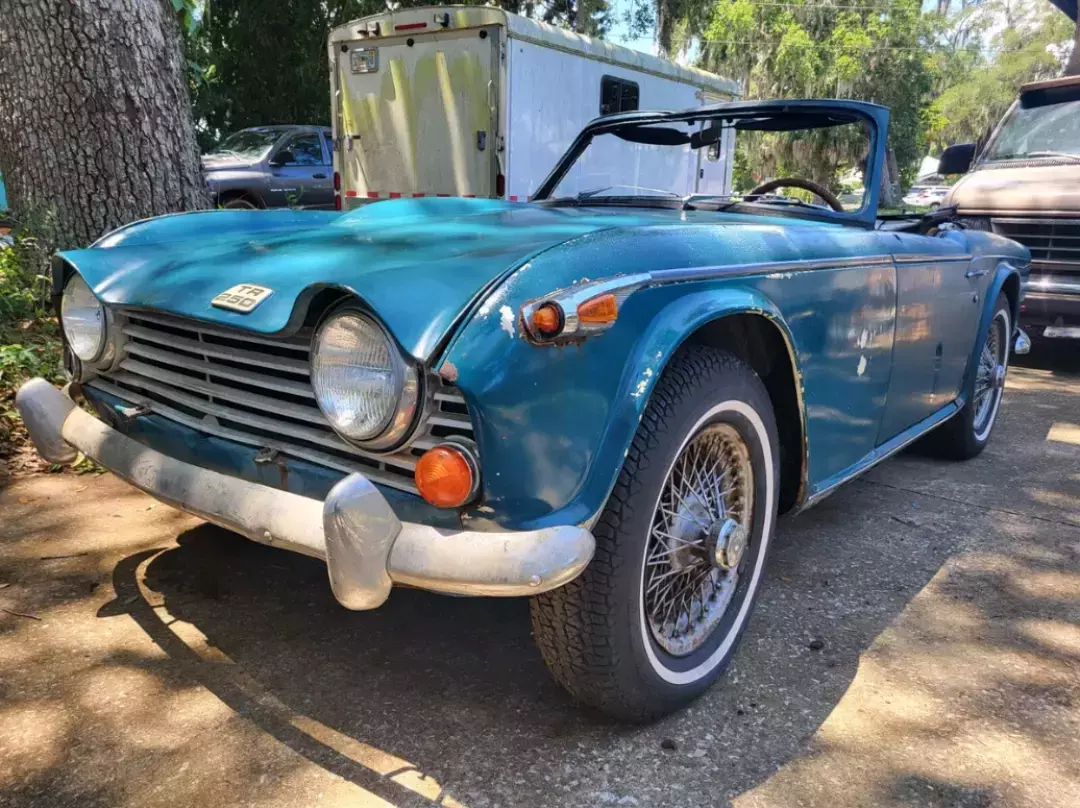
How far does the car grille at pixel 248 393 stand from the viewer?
1801mm

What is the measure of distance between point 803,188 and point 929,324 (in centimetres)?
82

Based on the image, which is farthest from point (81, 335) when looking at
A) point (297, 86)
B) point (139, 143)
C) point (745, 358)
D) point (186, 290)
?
point (297, 86)

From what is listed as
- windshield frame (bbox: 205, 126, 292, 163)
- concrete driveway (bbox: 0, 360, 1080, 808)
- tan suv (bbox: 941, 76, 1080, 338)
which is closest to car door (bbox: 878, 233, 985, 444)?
concrete driveway (bbox: 0, 360, 1080, 808)

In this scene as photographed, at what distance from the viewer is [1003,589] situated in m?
3.00

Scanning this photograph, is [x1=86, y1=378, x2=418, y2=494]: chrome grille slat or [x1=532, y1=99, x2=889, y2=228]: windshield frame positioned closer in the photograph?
[x1=86, y1=378, x2=418, y2=494]: chrome grille slat

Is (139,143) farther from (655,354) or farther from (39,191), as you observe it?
(655,354)

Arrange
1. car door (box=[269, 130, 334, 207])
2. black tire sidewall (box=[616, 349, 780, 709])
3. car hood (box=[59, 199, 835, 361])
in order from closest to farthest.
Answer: car hood (box=[59, 199, 835, 361]), black tire sidewall (box=[616, 349, 780, 709]), car door (box=[269, 130, 334, 207])

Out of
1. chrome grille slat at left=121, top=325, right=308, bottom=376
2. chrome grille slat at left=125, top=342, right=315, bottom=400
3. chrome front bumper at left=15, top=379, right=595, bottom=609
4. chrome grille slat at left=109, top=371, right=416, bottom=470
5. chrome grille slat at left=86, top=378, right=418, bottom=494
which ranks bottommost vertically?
chrome front bumper at left=15, top=379, right=595, bottom=609

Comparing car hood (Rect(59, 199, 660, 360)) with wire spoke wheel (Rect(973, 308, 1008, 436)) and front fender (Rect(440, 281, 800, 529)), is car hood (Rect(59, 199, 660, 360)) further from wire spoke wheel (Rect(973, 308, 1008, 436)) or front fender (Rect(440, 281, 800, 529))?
wire spoke wheel (Rect(973, 308, 1008, 436))

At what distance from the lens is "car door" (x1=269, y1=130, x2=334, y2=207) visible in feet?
38.3

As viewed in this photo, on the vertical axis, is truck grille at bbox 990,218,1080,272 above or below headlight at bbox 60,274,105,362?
below

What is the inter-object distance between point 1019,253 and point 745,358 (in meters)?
2.90

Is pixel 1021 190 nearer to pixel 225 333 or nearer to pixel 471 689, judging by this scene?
pixel 471 689

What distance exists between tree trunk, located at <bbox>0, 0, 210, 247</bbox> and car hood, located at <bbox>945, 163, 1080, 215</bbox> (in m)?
5.78
